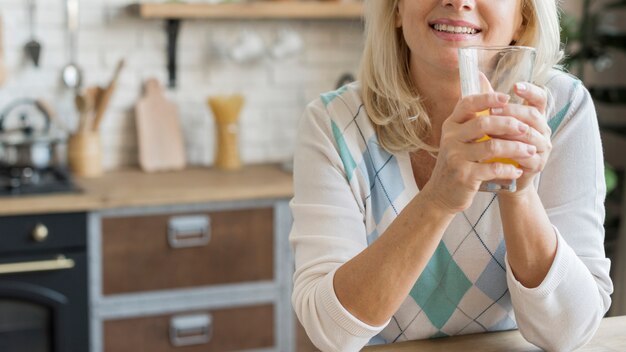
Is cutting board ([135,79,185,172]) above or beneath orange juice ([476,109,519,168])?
beneath

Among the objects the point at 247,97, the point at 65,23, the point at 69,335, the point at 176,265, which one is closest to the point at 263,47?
the point at 247,97

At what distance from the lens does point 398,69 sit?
1781 millimetres

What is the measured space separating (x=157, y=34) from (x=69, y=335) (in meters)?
1.24

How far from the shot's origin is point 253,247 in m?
3.40

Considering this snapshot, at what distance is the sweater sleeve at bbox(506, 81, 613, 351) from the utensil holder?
7.48ft

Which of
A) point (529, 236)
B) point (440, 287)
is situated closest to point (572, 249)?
point (529, 236)

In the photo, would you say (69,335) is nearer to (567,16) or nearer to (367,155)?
(367,155)

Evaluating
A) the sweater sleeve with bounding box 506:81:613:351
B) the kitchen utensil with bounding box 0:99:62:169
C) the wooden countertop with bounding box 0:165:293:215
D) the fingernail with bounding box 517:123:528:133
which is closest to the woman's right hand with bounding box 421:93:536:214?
the fingernail with bounding box 517:123:528:133

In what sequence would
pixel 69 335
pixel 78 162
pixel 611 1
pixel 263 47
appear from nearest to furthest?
pixel 69 335
pixel 78 162
pixel 263 47
pixel 611 1

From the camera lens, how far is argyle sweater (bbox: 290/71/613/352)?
1.52m

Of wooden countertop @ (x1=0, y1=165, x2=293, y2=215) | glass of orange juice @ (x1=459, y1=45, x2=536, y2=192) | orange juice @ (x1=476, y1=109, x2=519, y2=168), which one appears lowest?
wooden countertop @ (x1=0, y1=165, x2=293, y2=215)

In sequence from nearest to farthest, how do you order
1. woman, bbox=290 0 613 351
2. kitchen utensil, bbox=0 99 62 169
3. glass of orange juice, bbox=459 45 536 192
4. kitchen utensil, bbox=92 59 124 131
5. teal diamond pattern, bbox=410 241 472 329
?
glass of orange juice, bbox=459 45 536 192 → woman, bbox=290 0 613 351 → teal diamond pattern, bbox=410 241 472 329 → kitchen utensil, bbox=0 99 62 169 → kitchen utensil, bbox=92 59 124 131

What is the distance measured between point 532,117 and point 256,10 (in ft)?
8.03

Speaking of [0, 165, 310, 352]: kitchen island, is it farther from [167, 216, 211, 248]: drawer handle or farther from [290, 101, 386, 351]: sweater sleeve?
[290, 101, 386, 351]: sweater sleeve
